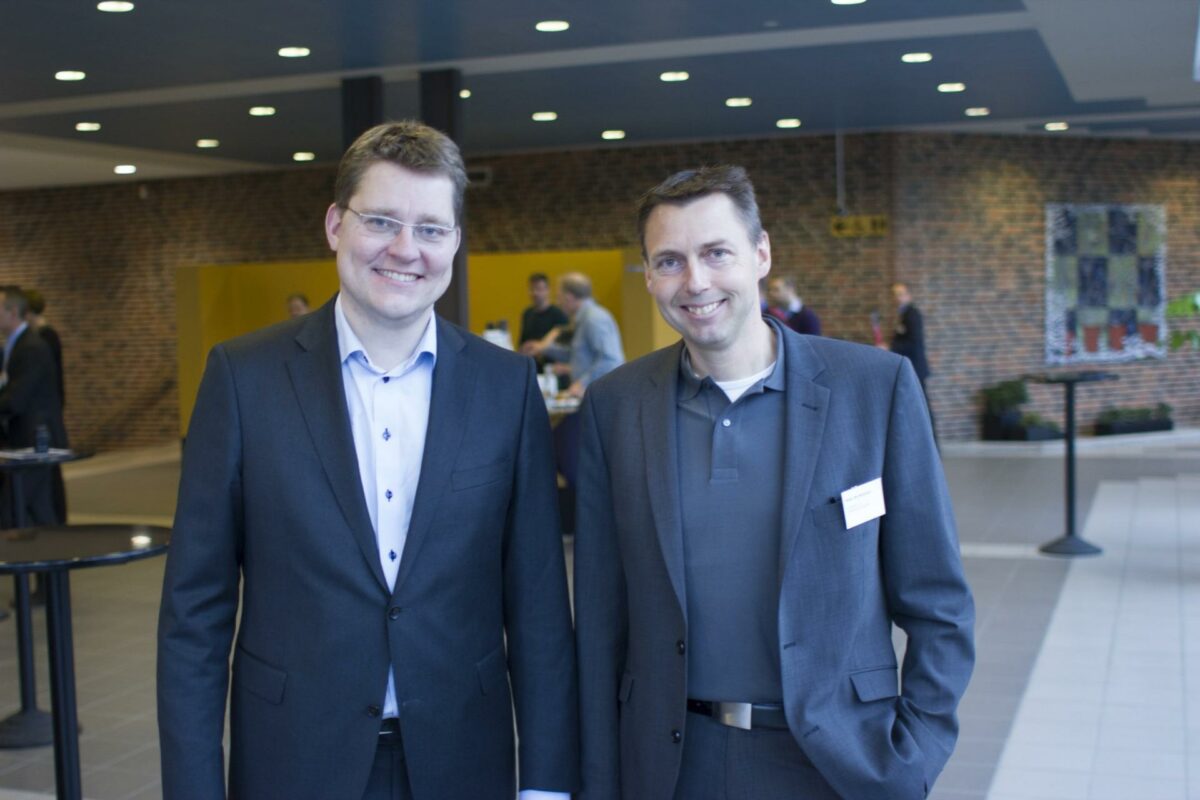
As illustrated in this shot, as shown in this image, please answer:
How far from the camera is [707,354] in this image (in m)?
1.98

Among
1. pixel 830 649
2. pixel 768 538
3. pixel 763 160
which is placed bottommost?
pixel 830 649

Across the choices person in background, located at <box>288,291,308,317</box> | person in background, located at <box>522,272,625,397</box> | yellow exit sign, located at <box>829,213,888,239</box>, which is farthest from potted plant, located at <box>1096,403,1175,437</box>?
person in background, located at <box>288,291,308,317</box>

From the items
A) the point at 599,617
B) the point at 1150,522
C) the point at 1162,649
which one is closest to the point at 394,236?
the point at 599,617

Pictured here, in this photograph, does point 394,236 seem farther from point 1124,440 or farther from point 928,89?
point 1124,440

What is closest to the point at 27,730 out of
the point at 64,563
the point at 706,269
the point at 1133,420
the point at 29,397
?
the point at 64,563

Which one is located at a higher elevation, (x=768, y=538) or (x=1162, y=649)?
(x=768, y=538)

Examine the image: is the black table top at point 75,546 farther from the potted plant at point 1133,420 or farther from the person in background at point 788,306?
the potted plant at point 1133,420

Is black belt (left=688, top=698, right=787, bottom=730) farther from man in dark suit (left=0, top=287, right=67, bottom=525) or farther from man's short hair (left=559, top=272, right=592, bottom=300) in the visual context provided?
man's short hair (left=559, top=272, right=592, bottom=300)

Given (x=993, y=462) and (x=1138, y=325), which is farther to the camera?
(x=1138, y=325)

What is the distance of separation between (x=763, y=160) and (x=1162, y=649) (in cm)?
875

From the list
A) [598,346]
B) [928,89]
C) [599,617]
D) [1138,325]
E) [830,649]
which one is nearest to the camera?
[830,649]

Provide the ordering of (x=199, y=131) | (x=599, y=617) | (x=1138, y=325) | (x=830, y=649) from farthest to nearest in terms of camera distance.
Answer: (x=1138, y=325) → (x=199, y=131) → (x=599, y=617) → (x=830, y=649)

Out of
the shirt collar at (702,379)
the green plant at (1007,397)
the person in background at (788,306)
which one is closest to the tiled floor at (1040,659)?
the person in background at (788,306)

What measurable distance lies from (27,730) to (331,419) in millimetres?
3662
